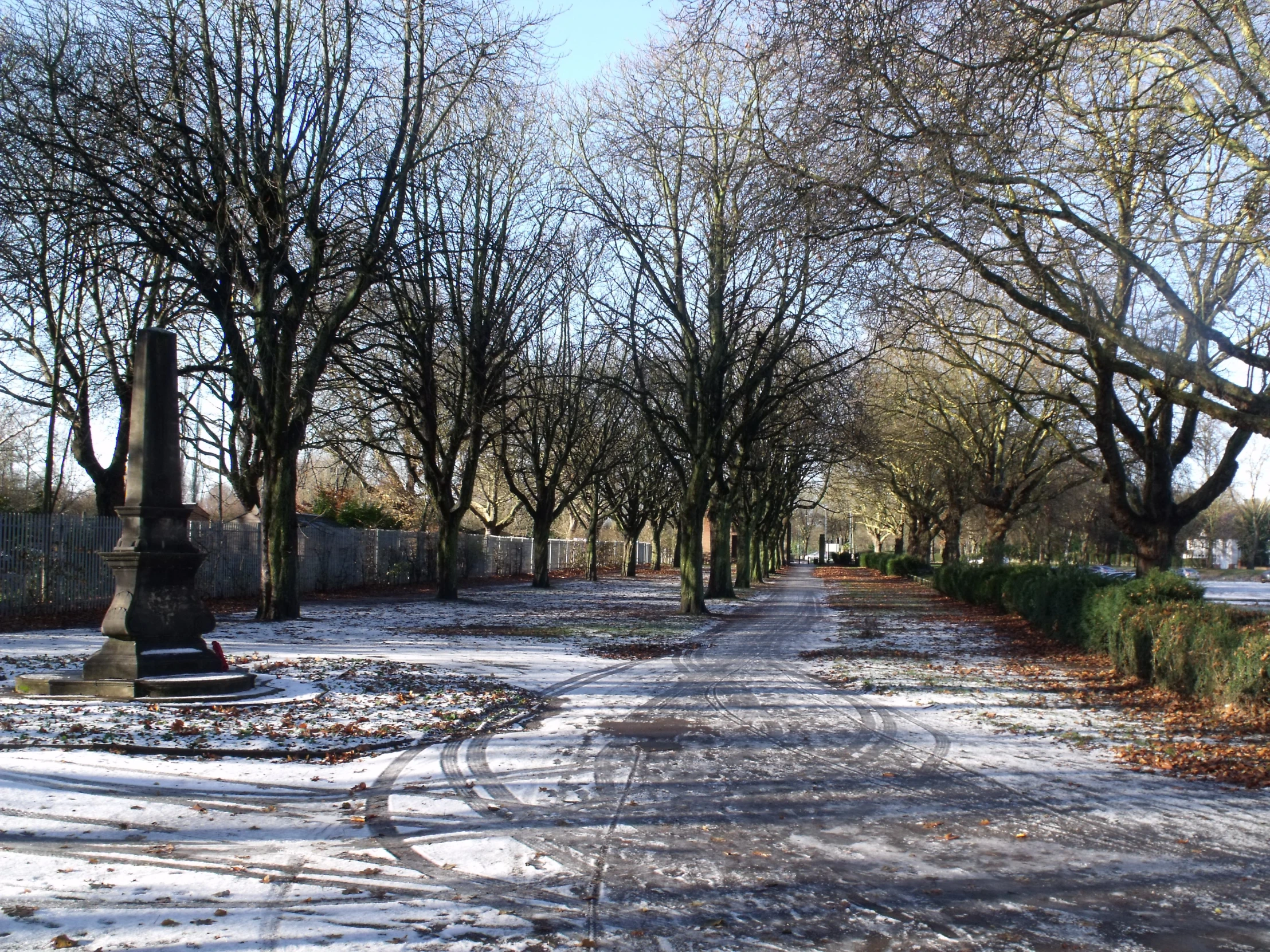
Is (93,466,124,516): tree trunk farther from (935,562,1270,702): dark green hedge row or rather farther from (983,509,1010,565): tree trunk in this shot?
(983,509,1010,565): tree trunk

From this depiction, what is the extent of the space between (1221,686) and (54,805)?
34.6 ft

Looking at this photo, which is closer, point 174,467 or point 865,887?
point 865,887

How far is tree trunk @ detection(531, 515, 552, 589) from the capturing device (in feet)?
134

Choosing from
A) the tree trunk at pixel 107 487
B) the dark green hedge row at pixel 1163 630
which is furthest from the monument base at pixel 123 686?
the tree trunk at pixel 107 487

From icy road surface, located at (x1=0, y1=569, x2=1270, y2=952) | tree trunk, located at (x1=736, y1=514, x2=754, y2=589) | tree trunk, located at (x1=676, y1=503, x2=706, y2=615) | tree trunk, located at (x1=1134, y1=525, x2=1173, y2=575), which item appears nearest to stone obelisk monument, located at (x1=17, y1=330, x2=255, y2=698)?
icy road surface, located at (x1=0, y1=569, x2=1270, y2=952)

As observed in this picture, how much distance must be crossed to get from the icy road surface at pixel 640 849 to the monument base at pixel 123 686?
239 cm

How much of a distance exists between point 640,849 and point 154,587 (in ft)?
22.5

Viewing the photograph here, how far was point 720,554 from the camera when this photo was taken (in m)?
36.1

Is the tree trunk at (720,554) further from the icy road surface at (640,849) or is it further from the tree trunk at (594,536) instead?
the icy road surface at (640,849)

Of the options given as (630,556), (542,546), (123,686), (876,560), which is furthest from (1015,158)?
(876,560)

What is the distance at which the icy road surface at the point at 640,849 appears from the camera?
4.52 metres

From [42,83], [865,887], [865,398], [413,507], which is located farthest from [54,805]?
[413,507]

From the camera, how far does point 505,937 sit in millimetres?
4395

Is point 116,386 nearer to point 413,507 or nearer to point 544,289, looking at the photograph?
point 544,289
